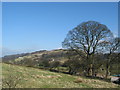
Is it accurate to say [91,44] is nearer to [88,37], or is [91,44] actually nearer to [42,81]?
[88,37]

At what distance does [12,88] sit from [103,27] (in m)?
19.2

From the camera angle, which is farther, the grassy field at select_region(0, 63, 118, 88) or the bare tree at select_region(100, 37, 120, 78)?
the bare tree at select_region(100, 37, 120, 78)

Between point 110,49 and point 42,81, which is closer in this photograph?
point 42,81

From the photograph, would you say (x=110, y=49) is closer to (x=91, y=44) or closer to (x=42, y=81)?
(x=91, y=44)

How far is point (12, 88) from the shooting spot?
25.0ft

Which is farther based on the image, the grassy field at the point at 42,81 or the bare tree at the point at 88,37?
the bare tree at the point at 88,37

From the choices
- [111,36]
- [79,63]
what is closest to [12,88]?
[79,63]

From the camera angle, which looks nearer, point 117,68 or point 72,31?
point 72,31

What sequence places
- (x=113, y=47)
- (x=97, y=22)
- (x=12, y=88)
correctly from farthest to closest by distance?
(x=113, y=47) → (x=97, y=22) → (x=12, y=88)

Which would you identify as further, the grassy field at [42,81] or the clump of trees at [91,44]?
the clump of trees at [91,44]

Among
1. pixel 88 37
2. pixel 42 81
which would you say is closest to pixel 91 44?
pixel 88 37

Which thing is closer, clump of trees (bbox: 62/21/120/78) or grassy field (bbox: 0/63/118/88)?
grassy field (bbox: 0/63/118/88)

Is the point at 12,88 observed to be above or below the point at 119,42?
below

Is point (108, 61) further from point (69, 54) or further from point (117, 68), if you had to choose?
point (69, 54)
